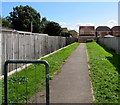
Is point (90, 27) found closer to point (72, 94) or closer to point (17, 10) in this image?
point (17, 10)

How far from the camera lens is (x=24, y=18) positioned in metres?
51.7

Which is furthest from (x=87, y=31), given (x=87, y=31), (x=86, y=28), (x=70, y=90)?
(x=70, y=90)

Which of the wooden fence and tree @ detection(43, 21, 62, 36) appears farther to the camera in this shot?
tree @ detection(43, 21, 62, 36)

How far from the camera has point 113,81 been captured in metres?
6.19

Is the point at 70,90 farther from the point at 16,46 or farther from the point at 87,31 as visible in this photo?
the point at 87,31

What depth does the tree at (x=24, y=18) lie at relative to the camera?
1923 inches

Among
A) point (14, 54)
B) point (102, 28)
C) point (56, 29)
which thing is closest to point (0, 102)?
point (14, 54)

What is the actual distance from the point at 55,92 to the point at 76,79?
5.59ft

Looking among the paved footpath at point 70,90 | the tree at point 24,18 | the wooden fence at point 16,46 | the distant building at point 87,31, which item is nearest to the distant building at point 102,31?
the distant building at point 87,31

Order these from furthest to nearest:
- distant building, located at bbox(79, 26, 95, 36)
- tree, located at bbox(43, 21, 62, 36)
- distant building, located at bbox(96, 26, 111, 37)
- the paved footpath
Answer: distant building, located at bbox(79, 26, 95, 36) < distant building, located at bbox(96, 26, 111, 37) < tree, located at bbox(43, 21, 62, 36) < the paved footpath

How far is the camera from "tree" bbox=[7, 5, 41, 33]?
48.8 m

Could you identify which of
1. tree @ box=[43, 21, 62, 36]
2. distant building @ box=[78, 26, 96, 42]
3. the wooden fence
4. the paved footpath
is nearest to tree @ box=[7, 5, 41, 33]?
tree @ box=[43, 21, 62, 36]

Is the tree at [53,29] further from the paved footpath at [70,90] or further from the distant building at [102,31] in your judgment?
the paved footpath at [70,90]

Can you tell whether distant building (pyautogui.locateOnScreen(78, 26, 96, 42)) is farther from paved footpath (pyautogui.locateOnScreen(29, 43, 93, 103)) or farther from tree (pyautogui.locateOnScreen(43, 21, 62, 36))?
paved footpath (pyautogui.locateOnScreen(29, 43, 93, 103))
